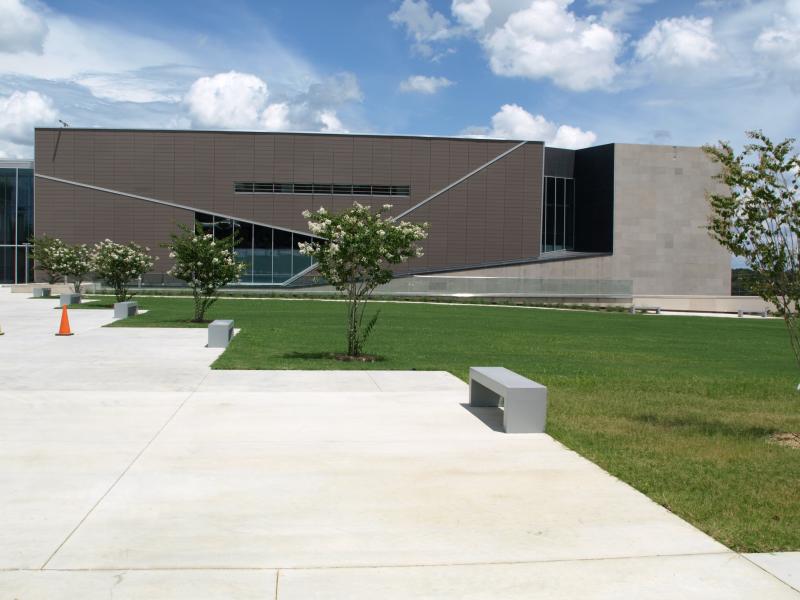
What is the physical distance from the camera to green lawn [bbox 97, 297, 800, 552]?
7016 millimetres

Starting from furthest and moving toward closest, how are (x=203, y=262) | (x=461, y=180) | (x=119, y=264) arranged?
(x=461, y=180), (x=119, y=264), (x=203, y=262)

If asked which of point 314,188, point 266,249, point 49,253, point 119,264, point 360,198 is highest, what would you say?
point 314,188

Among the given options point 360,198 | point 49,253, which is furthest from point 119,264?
point 360,198

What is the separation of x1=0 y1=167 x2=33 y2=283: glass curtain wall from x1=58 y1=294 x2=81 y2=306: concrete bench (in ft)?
108

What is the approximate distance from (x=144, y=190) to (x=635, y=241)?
132 feet

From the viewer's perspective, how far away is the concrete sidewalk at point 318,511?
501 cm

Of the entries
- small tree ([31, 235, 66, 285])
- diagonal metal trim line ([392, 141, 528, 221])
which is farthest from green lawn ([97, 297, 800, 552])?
diagonal metal trim line ([392, 141, 528, 221])

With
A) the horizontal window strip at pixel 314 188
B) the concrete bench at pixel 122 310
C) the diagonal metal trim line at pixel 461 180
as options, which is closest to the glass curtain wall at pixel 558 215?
the diagonal metal trim line at pixel 461 180

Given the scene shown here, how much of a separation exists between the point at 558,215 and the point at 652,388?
6127 cm

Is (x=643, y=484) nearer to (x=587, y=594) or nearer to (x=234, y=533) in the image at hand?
(x=587, y=594)

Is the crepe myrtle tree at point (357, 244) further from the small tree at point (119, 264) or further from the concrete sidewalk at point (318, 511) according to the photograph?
the small tree at point (119, 264)

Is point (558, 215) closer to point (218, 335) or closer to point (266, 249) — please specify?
point (266, 249)

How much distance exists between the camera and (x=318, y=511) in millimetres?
6418

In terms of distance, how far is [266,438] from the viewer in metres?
9.12
